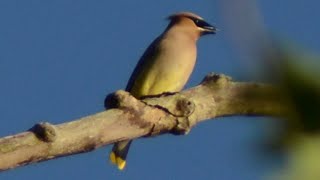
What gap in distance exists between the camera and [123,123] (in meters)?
2.72

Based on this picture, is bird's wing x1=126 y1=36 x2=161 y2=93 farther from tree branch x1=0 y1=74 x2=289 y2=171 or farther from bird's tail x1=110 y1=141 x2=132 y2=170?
tree branch x1=0 y1=74 x2=289 y2=171

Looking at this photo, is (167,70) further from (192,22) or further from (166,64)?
(192,22)

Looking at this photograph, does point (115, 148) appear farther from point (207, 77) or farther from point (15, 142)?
point (15, 142)

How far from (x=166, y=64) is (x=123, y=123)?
4196 mm

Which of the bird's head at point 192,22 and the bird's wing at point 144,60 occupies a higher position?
the bird's head at point 192,22

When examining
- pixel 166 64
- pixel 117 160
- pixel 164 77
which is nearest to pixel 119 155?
pixel 117 160

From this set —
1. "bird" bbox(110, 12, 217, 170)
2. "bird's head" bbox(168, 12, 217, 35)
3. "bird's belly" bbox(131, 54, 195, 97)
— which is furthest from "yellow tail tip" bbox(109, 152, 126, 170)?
"bird's head" bbox(168, 12, 217, 35)

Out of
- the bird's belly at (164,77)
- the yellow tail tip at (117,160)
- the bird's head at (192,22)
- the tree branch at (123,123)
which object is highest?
the tree branch at (123,123)

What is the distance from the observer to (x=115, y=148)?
21.3 feet

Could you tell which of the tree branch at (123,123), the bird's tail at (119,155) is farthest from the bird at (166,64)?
the tree branch at (123,123)

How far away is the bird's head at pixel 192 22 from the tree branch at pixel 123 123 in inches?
173

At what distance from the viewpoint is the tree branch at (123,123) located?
8.08 ft

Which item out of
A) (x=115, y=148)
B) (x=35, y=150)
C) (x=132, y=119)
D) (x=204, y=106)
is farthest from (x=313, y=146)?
(x=115, y=148)

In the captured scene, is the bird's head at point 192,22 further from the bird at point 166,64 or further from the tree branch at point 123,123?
the tree branch at point 123,123
